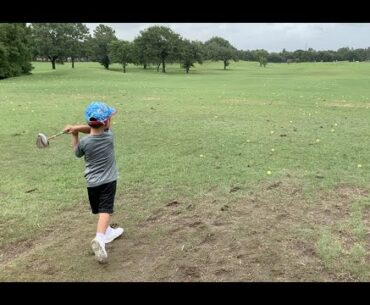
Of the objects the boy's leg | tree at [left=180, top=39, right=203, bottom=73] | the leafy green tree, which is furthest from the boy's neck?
tree at [left=180, top=39, right=203, bottom=73]

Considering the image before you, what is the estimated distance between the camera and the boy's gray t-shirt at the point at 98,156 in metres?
4.30

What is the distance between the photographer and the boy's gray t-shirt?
14.1 ft

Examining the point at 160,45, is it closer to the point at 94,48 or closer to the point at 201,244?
the point at 94,48

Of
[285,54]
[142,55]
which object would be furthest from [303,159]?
[285,54]

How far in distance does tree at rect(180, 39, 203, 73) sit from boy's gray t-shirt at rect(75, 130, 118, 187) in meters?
62.3

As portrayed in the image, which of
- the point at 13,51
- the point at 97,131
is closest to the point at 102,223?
the point at 97,131

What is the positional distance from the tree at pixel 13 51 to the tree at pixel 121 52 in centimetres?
1904

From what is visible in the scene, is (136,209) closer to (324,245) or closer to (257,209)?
(257,209)

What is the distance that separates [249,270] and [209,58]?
83134 millimetres

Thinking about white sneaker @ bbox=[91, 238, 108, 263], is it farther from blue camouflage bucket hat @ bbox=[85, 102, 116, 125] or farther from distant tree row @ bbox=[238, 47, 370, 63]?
distant tree row @ bbox=[238, 47, 370, 63]

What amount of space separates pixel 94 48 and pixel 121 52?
9.61m

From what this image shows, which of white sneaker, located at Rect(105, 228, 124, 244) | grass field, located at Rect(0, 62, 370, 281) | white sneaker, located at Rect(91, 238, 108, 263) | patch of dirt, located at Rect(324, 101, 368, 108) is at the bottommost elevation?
patch of dirt, located at Rect(324, 101, 368, 108)

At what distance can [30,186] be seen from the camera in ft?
21.1

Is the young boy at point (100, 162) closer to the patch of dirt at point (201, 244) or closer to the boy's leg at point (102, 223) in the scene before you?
the boy's leg at point (102, 223)
